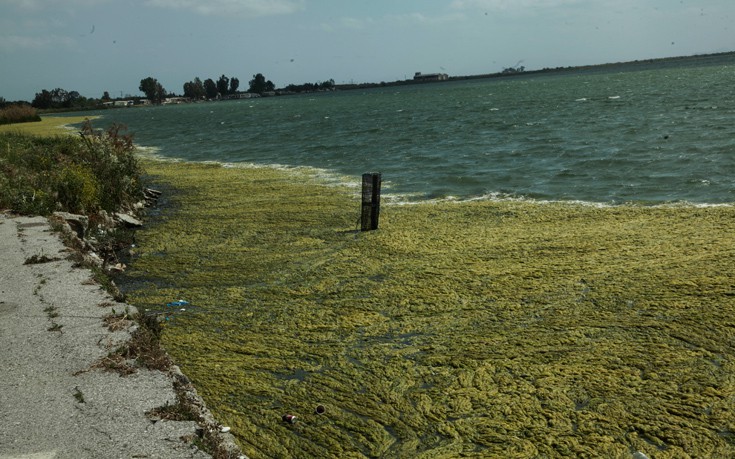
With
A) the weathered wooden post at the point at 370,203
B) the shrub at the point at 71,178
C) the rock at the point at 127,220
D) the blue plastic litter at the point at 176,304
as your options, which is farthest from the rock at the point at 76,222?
the weathered wooden post at the point at 370,203

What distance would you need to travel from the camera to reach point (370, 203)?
13.2m

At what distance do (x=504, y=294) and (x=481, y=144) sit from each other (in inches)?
868

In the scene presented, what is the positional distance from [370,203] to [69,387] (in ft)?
27.4

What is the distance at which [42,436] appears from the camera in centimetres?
473

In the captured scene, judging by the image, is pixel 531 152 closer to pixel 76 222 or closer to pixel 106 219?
pixel 106 219

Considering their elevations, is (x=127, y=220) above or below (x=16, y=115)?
below

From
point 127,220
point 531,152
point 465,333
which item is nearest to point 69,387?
point 465,333

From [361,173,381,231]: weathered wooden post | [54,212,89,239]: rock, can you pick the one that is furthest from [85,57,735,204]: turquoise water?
[54,212,89,239]: rock

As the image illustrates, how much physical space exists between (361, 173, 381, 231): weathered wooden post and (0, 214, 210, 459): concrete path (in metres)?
6.07

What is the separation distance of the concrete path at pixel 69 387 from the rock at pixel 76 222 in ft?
12.2

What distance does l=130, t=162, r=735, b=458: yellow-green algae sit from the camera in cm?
561

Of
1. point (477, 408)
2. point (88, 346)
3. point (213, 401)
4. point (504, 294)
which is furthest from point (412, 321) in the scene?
point (88, 346)

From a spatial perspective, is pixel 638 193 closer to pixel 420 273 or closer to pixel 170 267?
pixel 420 273

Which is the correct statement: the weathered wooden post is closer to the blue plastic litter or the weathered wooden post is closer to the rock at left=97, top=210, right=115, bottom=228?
the blue plastic litter
